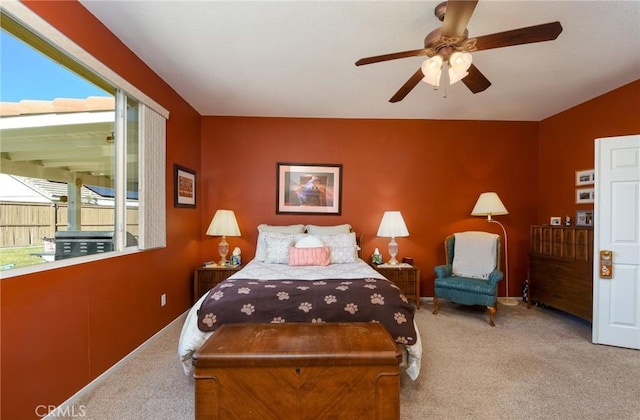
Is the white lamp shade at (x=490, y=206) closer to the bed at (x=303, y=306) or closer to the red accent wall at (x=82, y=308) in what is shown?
the bed at (x=303, y=306)

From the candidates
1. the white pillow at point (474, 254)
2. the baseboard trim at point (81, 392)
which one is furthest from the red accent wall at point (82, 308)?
the white pillow at point (474, 254)

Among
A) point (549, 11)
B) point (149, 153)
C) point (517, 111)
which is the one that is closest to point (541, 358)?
point (549, 11)

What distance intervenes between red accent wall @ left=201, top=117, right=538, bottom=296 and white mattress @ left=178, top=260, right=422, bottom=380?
3.97ft

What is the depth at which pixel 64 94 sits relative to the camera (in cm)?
194

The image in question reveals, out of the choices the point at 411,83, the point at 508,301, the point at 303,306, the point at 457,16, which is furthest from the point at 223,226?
the point at 508,301

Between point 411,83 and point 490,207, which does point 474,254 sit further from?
point 411,83

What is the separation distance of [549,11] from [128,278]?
385cm

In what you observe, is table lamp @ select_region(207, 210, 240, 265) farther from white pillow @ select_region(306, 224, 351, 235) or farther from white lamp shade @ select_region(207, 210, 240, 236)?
white pillow @ select_region(306, 224, 351, 235)

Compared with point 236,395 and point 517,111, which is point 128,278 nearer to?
point 236,395

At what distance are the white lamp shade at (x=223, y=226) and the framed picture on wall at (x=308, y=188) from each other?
70 centimetres

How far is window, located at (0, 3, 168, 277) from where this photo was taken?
1562 millimetres

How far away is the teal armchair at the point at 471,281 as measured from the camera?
320cm

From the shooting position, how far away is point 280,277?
8.39 ft

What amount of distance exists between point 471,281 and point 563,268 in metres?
1.07
